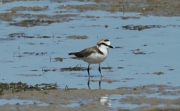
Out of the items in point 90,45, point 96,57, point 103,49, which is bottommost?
point 90,45

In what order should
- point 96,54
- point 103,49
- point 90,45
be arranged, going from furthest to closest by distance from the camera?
point 90,45 → point 103,49 → point 96,54

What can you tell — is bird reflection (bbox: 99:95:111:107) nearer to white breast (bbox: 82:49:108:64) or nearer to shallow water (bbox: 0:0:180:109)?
shallow water (bbox: 0:0:180:109)

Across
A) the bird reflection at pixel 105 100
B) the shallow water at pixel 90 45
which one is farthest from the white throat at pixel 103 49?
the bird reflection at pixel 105 100

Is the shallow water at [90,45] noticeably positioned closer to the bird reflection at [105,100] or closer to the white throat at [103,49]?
the white throat at [103,49]

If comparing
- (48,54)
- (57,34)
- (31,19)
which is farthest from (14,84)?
(31,19)

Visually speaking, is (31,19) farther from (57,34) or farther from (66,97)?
(66,97)

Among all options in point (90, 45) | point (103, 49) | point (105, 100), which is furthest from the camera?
point (90, 45)

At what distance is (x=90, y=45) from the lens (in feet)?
61.6

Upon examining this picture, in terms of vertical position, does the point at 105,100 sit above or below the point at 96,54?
below

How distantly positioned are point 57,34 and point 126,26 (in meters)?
2.54

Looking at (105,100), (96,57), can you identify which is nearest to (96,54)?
(96,57)

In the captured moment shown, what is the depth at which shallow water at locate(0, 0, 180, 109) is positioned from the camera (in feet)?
47.1

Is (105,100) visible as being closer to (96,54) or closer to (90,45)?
(96,54)

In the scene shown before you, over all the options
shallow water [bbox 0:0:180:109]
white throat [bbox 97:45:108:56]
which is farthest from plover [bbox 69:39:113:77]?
shallow water [bbox 0:0:180:109]
